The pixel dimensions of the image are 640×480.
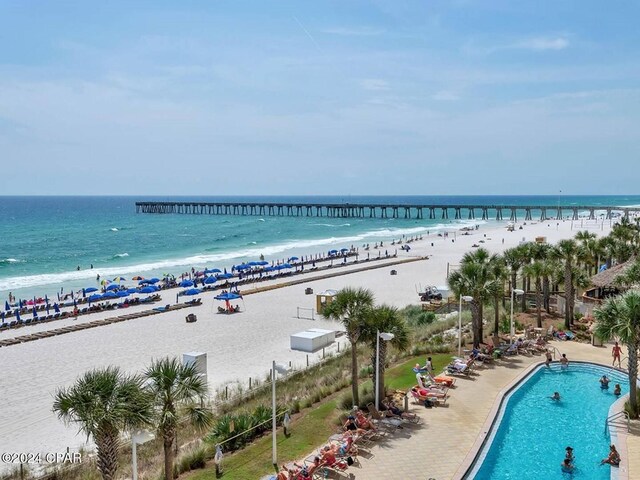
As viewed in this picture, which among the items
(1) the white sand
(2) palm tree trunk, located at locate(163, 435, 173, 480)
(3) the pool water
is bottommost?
(1) the white sand

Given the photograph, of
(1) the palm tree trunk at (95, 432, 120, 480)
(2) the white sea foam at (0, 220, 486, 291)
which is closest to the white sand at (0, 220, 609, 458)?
(1) the palm tree trunk at (95, 432, 120, 480)

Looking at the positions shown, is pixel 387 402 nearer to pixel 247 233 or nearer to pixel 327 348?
pixel 327 348

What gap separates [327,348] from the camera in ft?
72.1

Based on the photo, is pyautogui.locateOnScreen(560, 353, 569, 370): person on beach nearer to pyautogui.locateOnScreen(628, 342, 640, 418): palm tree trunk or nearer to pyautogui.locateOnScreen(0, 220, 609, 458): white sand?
pyautogui.locateOnScreen(628, 342, 640, 418): palm tree trunk

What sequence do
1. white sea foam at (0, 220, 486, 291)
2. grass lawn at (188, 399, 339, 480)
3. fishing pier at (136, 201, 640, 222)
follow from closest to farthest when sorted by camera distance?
grass lawn at (188, 399, 339, 480)
white sea foam at (0, 220, 486, 291)
fishing pier at (136, 201, 640, 222)

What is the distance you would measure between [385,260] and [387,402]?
1559 inches

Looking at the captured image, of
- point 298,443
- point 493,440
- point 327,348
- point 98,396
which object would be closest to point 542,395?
point 493,440

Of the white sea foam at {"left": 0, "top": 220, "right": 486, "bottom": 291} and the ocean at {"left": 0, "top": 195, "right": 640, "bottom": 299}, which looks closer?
the white sea foam at {"left": 0, "top": 220, "right": 486, "bottom": 291}

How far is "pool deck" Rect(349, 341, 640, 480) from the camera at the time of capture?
1031cm

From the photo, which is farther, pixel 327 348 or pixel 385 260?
pixel 385 260

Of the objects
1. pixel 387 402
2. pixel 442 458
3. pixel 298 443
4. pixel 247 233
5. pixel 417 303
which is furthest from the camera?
pixel 247 233

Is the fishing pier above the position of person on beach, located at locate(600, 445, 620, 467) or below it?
above

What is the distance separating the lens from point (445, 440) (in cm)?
1173

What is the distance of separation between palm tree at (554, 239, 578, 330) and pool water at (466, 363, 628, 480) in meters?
4.64
